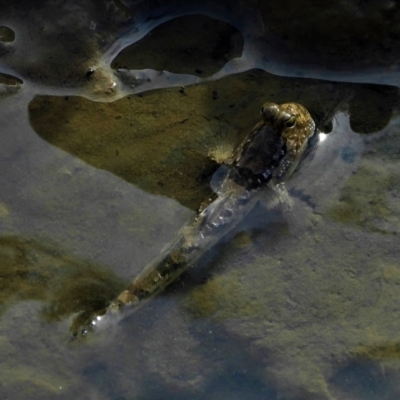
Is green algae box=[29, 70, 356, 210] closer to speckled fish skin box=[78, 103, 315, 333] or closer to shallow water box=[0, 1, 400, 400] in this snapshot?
shallow water box=[0, 1, 400, 400]

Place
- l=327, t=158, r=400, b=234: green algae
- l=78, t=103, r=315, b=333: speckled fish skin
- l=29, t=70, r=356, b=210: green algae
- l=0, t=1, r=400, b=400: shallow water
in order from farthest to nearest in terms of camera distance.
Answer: l=29, t=70, r=356, b=210: green algae → l=327, t=158, r=400, b=234: green algae → l=78, t=103, r=315, b=333: speckled fish skin → l=0, t=1, r=400, b=400: shallow water

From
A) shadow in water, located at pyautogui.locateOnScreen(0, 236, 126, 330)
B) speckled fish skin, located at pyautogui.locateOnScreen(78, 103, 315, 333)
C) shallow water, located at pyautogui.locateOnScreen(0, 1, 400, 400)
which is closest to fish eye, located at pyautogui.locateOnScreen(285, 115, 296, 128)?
speckled fish skin, located at pyautogui.locateOnScreen(78, 103, 315, 333)

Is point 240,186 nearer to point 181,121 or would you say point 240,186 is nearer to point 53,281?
point 181,121

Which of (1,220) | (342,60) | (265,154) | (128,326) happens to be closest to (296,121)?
(265,154)

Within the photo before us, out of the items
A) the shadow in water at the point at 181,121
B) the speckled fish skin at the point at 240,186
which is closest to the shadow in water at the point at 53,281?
the speckled fish skin at the point at 240,186

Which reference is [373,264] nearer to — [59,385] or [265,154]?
[265,154]

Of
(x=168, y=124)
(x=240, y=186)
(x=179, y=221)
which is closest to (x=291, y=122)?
(x=240, y=186)

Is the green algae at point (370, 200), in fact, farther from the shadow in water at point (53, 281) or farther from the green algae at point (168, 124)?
the shadow in water at point (53, 281)

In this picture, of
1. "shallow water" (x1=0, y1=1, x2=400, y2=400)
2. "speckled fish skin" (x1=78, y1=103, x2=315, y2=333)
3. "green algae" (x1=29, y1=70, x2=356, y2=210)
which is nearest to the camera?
"shallow water" (x1=0, y1=1, x2=400, y2=400)
